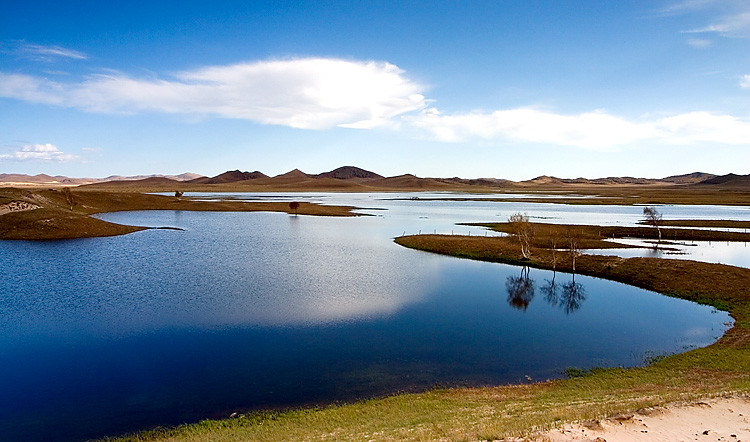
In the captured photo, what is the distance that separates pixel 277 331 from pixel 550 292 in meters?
25.1

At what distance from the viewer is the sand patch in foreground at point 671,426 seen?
40.0 feet

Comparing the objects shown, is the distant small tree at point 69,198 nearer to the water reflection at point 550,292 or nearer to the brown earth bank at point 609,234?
the brown earth bank at point 609,234

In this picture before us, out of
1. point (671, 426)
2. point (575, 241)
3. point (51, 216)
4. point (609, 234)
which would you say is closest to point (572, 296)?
point (671, 426)

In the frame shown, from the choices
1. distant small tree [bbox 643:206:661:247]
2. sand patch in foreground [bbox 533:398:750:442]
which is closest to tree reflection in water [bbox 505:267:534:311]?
sand patch in foreground [bbox 533:398:750:442]

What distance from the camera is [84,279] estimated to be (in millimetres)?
41188

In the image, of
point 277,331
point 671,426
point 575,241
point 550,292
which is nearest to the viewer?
point 671,426

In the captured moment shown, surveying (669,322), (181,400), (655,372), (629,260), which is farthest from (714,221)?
(181,400)

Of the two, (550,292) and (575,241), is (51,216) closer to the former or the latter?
(550,292)

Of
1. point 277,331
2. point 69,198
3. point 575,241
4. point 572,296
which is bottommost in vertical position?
point 572,296

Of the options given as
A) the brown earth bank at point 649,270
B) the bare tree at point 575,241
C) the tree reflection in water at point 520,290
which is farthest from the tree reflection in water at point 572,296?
the bare tree at point 575,241

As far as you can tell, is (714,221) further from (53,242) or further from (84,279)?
(53,242)

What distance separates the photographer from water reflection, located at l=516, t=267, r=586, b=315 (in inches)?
1423

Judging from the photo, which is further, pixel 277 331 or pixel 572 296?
pixel 572 296

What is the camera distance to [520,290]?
41.0 m
